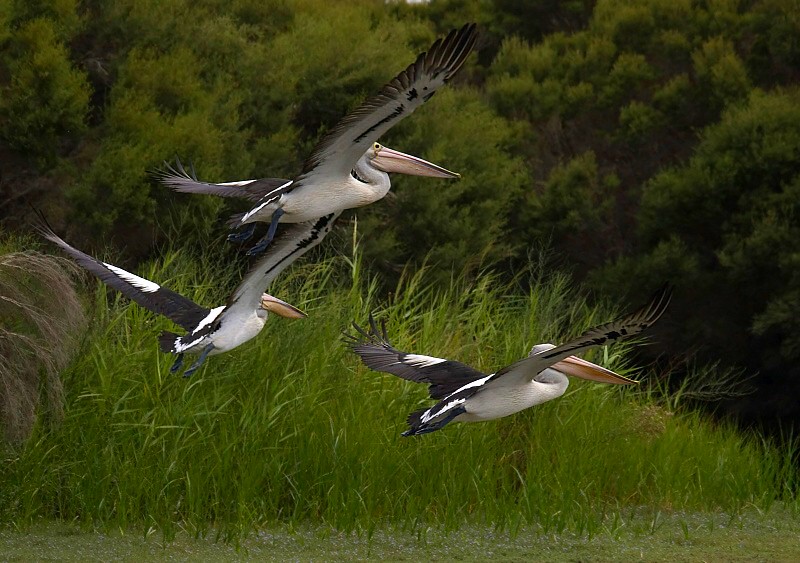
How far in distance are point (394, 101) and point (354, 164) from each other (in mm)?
884

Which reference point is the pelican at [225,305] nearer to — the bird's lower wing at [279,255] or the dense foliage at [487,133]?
the bird's lower wing at [279,255]

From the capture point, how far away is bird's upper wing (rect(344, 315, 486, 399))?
772 cm

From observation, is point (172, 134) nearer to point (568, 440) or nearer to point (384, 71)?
point (384, 71)

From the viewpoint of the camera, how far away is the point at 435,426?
712 centimetres

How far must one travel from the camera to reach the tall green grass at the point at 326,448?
8.38 meters

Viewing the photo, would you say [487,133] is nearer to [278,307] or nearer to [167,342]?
[278,307]

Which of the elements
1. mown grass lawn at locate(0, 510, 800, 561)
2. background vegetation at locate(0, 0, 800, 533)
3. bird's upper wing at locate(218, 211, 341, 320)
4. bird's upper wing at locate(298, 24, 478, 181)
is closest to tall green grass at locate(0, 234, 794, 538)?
background vegetation at locate(0, 0, 800, 533)

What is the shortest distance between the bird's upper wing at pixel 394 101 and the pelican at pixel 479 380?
1293mm

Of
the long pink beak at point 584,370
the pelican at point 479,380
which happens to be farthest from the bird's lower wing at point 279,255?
the long pink beak at point 584,370

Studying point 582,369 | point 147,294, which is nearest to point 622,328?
point 582,369

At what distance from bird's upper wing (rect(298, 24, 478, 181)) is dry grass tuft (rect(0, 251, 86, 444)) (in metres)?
2.11

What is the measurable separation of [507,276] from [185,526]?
7738 millimetres

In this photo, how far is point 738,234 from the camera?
15320mm

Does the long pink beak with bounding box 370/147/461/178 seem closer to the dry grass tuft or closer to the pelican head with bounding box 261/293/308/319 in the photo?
the pelican head with bounding box 261/293/308/319
